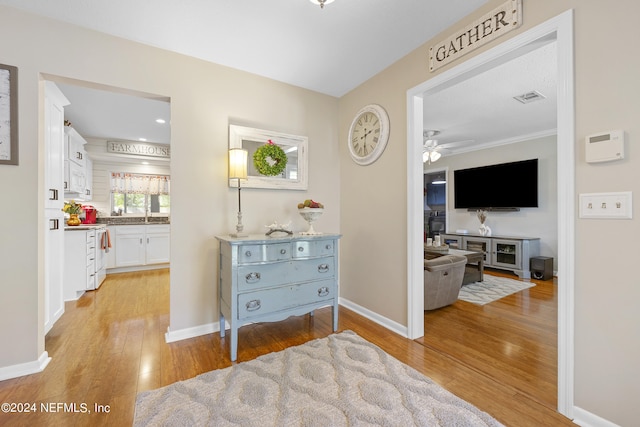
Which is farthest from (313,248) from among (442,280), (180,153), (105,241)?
(105,241)

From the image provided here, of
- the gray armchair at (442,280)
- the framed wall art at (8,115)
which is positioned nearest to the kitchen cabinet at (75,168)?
the framed wall art at (8,115)

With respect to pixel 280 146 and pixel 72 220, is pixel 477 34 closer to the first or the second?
pixel 280 146

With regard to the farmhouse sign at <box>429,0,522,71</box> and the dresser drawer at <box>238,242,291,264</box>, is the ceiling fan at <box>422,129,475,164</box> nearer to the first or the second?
the farmhouse sign at <box>429,0,522,71</box>

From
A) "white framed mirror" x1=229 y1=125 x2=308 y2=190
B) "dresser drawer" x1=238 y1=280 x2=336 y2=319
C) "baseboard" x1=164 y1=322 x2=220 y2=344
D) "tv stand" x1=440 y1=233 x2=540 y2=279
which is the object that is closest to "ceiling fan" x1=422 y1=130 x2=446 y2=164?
"tv stand" x1=440 y1=233 x2=540 y2=279

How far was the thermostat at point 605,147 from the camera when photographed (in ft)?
4.20

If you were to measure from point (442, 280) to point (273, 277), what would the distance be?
78.2 inches

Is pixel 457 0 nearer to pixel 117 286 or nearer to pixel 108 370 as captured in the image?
pixel 108 370

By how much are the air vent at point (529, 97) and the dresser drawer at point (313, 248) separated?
3.03 metres

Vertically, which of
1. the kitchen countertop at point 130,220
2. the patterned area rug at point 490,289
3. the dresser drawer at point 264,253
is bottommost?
the patterned area rug at point 490,289

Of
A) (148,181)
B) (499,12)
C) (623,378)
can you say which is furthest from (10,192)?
(148,181)

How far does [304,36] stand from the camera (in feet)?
7.15

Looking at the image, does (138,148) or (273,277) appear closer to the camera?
(273,277)

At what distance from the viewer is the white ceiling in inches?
73.4

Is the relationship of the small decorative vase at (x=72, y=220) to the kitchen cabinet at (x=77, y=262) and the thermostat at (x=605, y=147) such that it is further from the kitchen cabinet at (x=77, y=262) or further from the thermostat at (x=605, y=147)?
the thermostat at (x=605, y=147)
